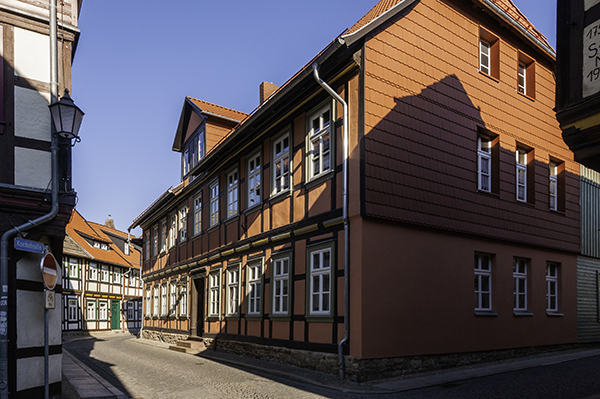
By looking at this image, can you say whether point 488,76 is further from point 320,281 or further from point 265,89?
point 265,89

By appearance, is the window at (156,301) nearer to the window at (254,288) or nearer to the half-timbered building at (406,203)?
the half-timbered building at (406,203)

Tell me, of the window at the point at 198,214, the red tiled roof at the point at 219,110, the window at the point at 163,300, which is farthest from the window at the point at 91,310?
the red tiled roof at the point at 219,110

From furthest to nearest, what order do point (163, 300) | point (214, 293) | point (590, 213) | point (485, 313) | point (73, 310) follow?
point (73, 310) → point (163, 300) → point (214, 293) → point (590, 213) → point (485, 313)

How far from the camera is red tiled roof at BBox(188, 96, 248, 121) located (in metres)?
22.3

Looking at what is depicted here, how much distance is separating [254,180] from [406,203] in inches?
228

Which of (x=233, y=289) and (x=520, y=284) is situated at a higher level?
(x=520, y=284)

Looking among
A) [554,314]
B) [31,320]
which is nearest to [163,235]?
[554,314]

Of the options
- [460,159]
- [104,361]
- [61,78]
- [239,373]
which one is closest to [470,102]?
[460,159]

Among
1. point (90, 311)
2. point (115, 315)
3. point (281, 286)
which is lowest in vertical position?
point (115, 315)

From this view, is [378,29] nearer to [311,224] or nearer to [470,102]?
[470,102]

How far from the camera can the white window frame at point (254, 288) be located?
50.2 ft

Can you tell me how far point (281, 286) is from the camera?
1404 cm

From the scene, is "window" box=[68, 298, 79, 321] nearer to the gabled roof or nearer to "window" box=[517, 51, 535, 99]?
the gabled roof

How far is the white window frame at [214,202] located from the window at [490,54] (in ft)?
30.9
